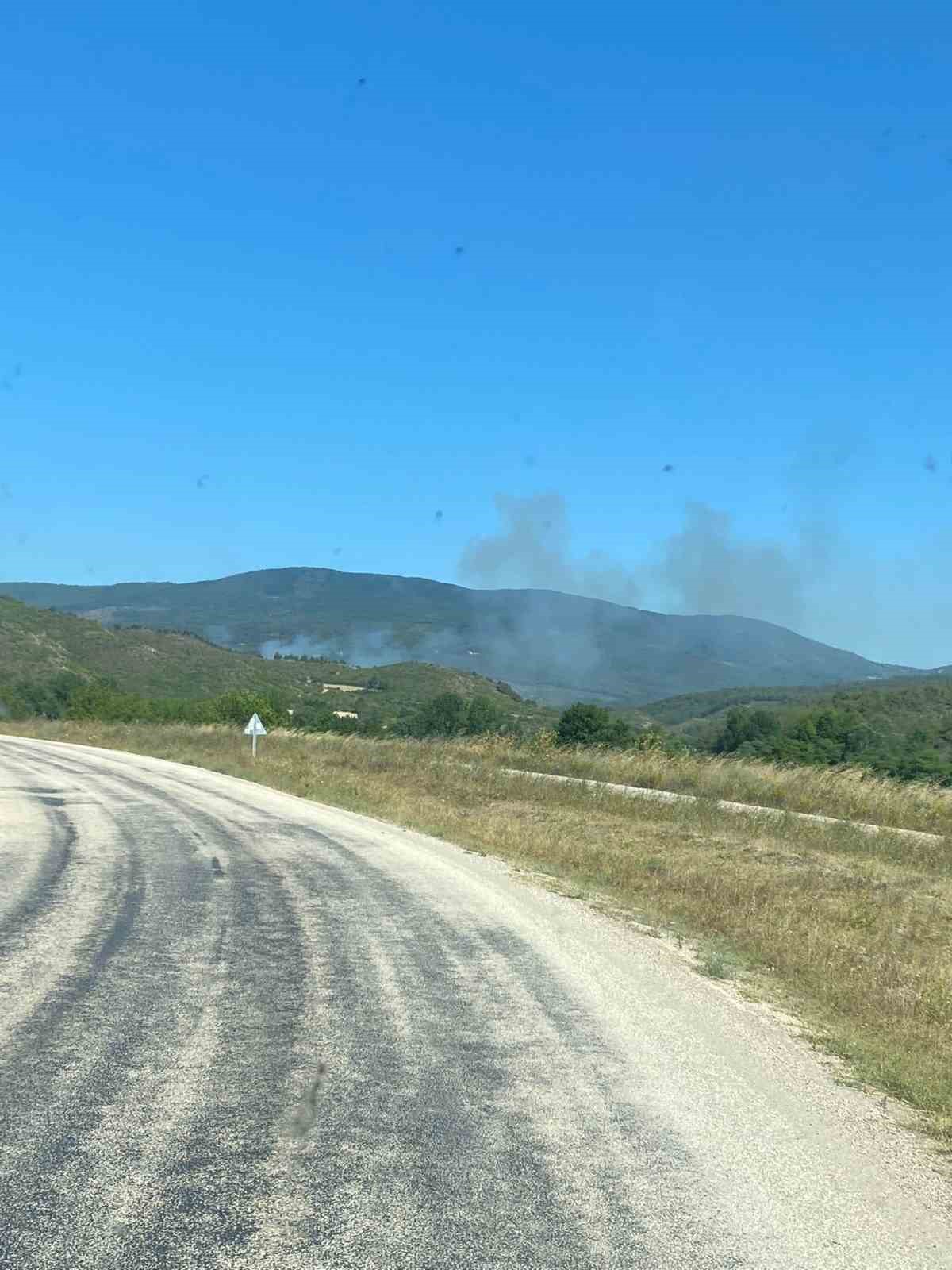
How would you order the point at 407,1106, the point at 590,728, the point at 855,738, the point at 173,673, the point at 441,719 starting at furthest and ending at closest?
the point at 173,673, the point at 441,719, the point at 590,728, the point at 855,738, the point at 407,1106

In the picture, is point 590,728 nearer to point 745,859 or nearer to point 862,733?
point 862,733

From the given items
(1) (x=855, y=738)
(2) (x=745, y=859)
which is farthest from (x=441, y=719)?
(2) (x=745, y=859)

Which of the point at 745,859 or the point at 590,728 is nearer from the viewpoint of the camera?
the point at 745,859

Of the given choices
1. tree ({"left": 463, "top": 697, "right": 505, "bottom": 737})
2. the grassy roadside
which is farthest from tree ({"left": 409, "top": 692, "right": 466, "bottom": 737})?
the grassy roadside

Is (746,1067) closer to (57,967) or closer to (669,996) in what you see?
(669,996)

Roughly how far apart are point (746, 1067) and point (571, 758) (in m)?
28.9

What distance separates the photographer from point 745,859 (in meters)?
19.0

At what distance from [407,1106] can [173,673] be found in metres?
94.2

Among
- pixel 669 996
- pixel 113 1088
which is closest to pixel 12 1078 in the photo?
pixel 113 1088

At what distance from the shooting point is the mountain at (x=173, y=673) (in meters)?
77.2

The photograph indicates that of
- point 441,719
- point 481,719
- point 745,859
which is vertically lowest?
point 745,859

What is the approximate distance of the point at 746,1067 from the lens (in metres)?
7.34

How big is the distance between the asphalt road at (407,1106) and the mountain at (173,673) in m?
58.9

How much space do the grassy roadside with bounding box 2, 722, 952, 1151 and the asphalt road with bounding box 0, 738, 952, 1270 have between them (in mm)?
895
